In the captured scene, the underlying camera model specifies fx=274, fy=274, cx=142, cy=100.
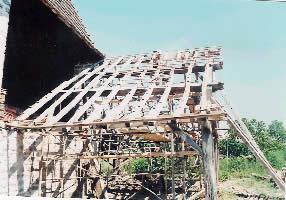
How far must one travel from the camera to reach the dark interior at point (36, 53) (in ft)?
30.6

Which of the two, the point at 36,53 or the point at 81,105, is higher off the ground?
the point at 36,53

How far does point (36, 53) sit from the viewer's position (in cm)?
1095

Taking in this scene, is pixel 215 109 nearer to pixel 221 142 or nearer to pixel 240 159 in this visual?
pixel 240 159

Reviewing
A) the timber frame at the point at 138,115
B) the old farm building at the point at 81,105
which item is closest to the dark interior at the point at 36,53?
the old farm building at the point at 81,105

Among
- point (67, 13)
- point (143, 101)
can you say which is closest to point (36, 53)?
point (67, 13)

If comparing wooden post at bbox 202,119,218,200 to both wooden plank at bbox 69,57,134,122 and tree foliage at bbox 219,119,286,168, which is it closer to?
wooden plank at bbox 69,57,134,122

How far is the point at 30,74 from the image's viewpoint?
11.4 meters

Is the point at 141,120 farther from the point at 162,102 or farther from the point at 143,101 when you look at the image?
the point at 143,101

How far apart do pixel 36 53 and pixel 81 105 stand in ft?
8.97

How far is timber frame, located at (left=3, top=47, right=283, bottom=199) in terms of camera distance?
21.0ft

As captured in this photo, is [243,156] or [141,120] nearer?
[141,120]

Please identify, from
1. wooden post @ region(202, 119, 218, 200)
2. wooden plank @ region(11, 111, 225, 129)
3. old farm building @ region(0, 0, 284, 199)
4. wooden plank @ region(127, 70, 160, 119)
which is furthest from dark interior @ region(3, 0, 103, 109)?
wooden post @ region(202, 119, 218, 200)

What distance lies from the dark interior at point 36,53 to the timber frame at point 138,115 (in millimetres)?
1128

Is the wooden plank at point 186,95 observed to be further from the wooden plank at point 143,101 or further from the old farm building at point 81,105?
the wooden plank at point 143,101
